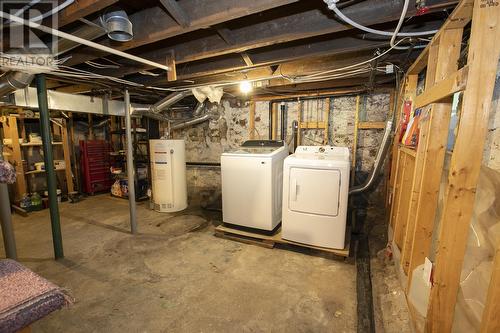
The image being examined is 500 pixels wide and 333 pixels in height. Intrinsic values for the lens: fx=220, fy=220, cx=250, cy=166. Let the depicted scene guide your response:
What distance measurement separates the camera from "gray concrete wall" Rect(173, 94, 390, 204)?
3.29 metres

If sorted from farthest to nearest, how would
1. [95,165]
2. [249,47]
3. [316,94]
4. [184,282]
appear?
1. [95,165]
2. [316,94]
3. [184,282]
4. [249,47]

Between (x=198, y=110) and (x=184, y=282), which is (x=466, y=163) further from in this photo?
(x=198, y=110)

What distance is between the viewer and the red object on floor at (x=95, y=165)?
491 cm

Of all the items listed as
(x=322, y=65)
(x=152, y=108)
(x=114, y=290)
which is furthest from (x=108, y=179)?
(x=322, y=65)

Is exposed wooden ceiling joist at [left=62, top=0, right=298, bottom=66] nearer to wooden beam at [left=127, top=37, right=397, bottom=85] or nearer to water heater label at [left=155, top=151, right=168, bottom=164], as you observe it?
wooden beam at [left=127, top=37, right=397, bottom=85]

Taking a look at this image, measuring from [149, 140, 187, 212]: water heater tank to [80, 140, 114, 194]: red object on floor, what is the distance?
6.58ft

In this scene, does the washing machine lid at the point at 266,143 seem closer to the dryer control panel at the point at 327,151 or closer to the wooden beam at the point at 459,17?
the dryer control panel at the point at 327,151

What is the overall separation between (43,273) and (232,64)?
9.65 ft

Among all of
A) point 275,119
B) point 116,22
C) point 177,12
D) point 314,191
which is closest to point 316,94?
point 275,119

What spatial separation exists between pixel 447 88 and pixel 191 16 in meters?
1.62

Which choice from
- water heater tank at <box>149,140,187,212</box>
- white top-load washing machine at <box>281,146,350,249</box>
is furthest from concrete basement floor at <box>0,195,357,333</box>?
water heater tank at <box>149,140,187,212</box>

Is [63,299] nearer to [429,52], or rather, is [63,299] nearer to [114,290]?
[114,290]

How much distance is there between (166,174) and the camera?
3.96 m

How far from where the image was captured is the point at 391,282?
1890 millimetres
